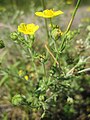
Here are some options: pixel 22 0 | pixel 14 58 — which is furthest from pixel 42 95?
pixel 22 0

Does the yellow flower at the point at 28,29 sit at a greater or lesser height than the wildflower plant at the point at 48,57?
greater

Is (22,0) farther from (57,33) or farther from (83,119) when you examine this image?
(57,33)

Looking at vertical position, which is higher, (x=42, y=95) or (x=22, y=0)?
(x=42, y=95)

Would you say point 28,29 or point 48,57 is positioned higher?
point 28,29

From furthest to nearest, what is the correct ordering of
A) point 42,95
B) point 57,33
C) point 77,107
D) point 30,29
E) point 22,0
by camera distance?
point 22,0, point 77,107, point 42,95, point 30,29, point 57,33

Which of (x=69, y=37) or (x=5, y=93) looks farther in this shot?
(x=5, y=93)

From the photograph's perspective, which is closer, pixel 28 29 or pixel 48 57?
pixel 28 29

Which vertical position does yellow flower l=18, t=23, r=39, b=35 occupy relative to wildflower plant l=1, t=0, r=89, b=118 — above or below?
above

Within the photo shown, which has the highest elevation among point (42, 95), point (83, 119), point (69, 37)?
point (69, 37)

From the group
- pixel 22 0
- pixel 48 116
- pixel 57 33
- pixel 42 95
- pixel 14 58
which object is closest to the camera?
pixel 57 33

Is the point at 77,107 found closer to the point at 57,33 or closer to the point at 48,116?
the point at 48,116
